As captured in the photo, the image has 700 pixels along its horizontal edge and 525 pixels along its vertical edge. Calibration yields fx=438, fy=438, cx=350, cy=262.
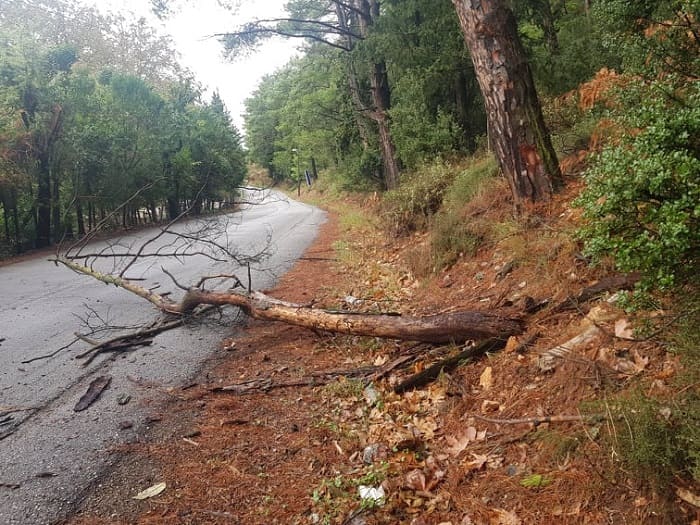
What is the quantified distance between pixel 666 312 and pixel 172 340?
497 cm

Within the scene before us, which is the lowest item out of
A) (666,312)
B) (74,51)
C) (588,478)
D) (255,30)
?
(588,478)

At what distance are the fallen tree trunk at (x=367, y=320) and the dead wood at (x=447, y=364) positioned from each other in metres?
0.08

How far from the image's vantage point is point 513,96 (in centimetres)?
530

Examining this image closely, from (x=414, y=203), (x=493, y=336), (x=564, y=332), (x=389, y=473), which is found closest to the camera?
(x=389, y=473)

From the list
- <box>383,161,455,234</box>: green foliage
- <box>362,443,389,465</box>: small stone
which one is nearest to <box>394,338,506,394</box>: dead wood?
<box>362,443,389,465</box>: small stone

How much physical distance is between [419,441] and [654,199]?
79.2 inches

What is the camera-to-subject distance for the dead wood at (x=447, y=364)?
141 inches

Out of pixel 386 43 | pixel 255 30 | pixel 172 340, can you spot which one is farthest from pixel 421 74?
pixel 172 340

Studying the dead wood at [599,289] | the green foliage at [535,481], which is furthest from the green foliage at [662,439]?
the dead wood at [599,289]

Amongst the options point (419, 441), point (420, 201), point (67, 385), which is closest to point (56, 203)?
point (420, 201)

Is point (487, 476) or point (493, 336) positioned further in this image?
point (493, 336)

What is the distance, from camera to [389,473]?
270 cm

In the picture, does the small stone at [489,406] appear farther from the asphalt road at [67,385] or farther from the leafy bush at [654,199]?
the asphalt road at [67,385]

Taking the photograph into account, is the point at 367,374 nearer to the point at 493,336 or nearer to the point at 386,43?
the point at 493,336
